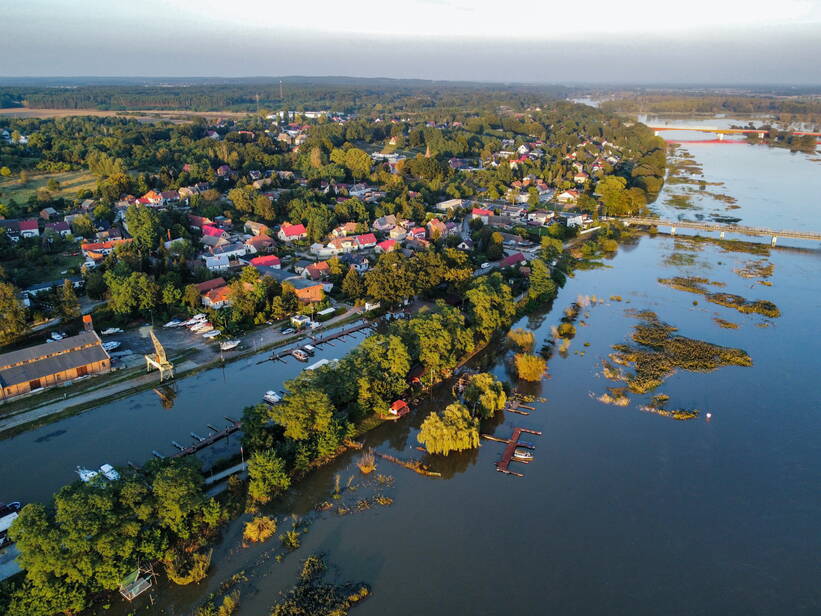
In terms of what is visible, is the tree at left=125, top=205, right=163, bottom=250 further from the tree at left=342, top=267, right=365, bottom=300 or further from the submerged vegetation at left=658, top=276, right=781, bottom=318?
the submerged vegetation at left=658, top=276, right=781, bottom=318

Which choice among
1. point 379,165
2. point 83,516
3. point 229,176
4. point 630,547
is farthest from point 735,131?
point 83,516

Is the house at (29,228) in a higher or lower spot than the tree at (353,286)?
higher

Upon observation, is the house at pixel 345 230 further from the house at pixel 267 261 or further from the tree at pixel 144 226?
the tree at pixel 144 226

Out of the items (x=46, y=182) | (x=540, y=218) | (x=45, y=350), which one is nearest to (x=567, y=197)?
(x=540, y=218)

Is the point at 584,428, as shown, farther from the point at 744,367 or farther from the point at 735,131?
the point at 735,131

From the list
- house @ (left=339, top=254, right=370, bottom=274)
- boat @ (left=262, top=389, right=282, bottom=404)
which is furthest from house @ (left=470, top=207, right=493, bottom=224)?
boat @ (left=262, top=389, right=282, bottom=404)

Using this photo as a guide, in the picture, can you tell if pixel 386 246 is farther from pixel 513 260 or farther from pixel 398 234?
pixel 513 260

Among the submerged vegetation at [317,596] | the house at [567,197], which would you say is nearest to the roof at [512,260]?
the house at [567,197]
